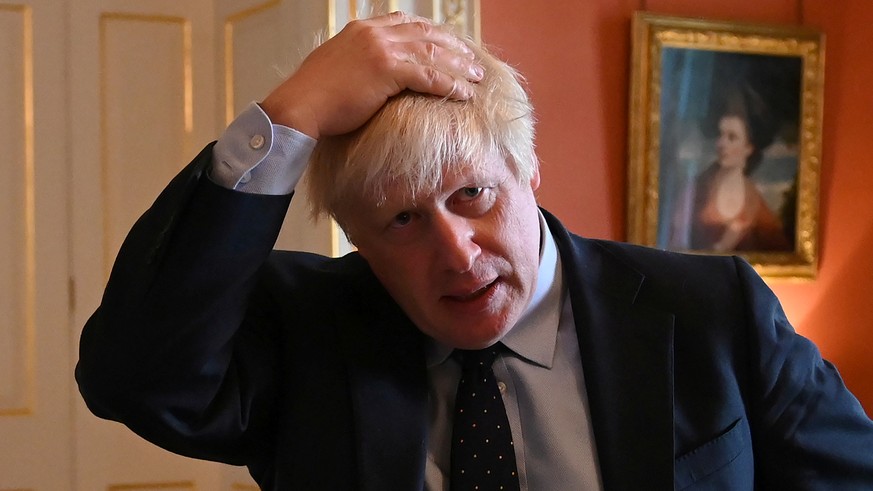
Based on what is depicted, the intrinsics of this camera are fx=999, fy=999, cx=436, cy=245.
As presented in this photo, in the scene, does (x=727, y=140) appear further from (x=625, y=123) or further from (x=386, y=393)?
(x=386, y=393)

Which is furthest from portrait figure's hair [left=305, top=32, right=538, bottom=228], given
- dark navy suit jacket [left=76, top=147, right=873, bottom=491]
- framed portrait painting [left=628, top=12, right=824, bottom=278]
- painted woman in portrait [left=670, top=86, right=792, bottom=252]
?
painted woman in portrait [left=670, top=86, right=792, bottom=252]

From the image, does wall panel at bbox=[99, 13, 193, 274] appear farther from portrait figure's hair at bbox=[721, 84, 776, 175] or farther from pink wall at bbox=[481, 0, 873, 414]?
portrait figure's hair at bbox=[721, 84, 776, 175]

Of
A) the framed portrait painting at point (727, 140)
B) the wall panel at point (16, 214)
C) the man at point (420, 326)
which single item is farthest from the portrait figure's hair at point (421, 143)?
the wall panel at point (16, 214)

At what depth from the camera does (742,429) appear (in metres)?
1.22

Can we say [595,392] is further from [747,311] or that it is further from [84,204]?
[84,204]

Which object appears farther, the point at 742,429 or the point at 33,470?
the point at 33,470

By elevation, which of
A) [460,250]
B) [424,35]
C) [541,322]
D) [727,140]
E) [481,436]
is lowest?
[481,436]

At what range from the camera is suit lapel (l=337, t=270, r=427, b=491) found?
1.17 metres

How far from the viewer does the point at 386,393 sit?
47.9 inches

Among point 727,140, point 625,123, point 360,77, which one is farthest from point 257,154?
point 727,140

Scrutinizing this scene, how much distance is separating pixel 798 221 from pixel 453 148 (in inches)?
91.8

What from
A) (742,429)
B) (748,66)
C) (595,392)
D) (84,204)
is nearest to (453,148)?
(595,392)

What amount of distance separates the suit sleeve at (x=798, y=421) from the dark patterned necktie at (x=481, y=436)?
1.04ft

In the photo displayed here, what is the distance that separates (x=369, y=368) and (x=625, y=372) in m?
0.32
